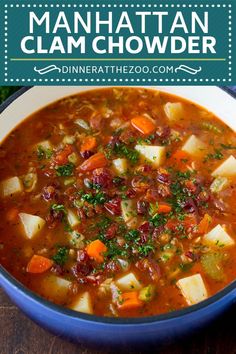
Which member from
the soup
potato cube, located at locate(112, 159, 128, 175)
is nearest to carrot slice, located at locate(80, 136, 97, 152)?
the soup

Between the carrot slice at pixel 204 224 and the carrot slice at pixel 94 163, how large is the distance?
101 centimetres

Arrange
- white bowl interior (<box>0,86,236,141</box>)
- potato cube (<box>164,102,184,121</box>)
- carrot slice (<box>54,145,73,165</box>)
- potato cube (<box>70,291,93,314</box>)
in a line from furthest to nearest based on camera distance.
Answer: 1. potato cube (<box>164,102,184,121</box>)
2. white bowl interior (<box>0,86,236,141</box>)
3. carrot slice (<box>54,145,73,165</box>)
4. potato cube (<box>70,291,93,314</box>)

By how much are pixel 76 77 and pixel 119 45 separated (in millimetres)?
532

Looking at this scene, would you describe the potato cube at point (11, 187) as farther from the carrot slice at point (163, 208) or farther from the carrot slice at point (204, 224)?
the carrot slice at point (204, 224)

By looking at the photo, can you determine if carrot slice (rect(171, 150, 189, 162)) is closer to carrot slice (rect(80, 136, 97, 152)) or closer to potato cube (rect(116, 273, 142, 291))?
carrot slice (rect(80, 136, 97, 152))

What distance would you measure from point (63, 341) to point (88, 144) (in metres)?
1.74

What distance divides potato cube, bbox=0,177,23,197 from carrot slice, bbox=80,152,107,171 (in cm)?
54

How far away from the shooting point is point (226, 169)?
6.09m

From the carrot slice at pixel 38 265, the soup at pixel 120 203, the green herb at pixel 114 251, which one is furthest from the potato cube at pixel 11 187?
the green herb at pixel 114 251

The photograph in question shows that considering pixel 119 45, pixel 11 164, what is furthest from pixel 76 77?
pixel 11 164

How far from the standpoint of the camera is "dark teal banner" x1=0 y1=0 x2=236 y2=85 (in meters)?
6.30

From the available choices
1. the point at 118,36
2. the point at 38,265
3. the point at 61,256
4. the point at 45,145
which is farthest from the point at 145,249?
the point at 118,36

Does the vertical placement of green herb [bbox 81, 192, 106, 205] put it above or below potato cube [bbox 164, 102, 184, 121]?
below

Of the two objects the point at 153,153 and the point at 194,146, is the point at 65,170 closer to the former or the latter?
the point at 153,153
